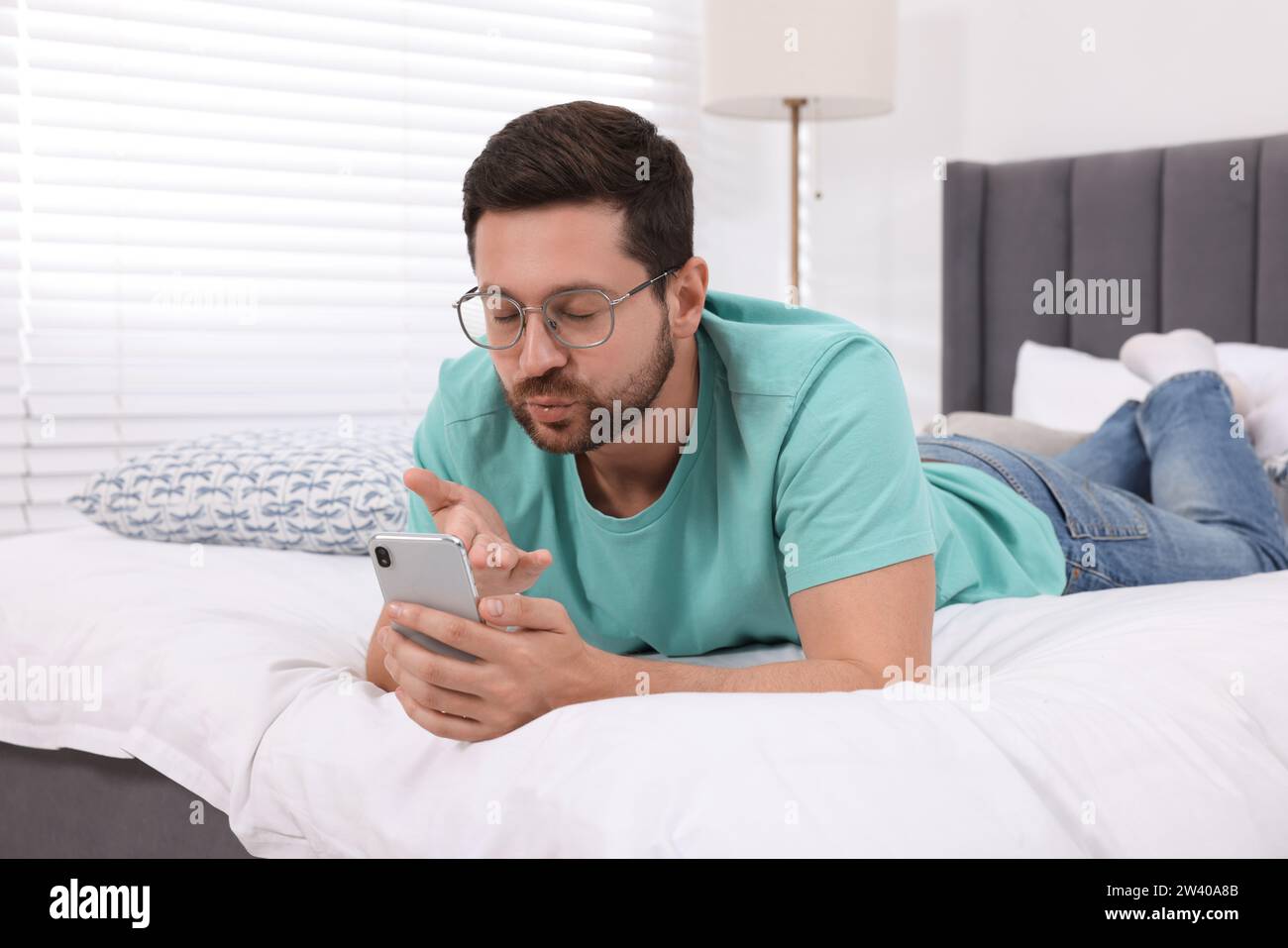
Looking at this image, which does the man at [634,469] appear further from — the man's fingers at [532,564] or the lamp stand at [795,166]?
the lamp stand at [795,166]

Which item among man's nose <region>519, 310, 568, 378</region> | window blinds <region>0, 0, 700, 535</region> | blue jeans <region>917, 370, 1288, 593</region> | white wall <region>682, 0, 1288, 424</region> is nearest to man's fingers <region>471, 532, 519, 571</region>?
man's nose <region>519, 310, 568, 378</region>

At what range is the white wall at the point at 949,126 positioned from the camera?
110 inches

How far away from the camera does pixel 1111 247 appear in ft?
9.44

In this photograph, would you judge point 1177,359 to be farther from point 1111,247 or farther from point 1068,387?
point 1111,247

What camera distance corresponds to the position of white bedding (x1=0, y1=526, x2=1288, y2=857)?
32.6 inches

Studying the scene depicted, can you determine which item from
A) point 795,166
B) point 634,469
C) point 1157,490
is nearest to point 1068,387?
point 1157,490

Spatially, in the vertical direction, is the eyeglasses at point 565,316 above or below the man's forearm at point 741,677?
above

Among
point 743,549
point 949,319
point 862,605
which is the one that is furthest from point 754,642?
point 949,319

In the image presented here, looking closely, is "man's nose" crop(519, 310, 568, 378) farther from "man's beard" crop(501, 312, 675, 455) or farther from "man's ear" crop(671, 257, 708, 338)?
"man's ear" crop(671, 257, 708, 338)

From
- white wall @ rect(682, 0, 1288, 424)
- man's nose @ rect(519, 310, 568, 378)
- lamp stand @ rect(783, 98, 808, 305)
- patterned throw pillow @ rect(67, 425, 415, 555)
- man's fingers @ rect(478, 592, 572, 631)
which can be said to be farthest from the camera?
lamp stand @ rect(783, 98, 808, 305)

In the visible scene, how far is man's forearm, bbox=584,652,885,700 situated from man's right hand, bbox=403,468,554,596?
0.32 feet

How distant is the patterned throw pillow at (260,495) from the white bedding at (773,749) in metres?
0.48

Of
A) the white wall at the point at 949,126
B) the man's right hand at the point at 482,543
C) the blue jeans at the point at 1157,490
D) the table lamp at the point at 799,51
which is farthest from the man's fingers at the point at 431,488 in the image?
the white wall at the point at 949,126
